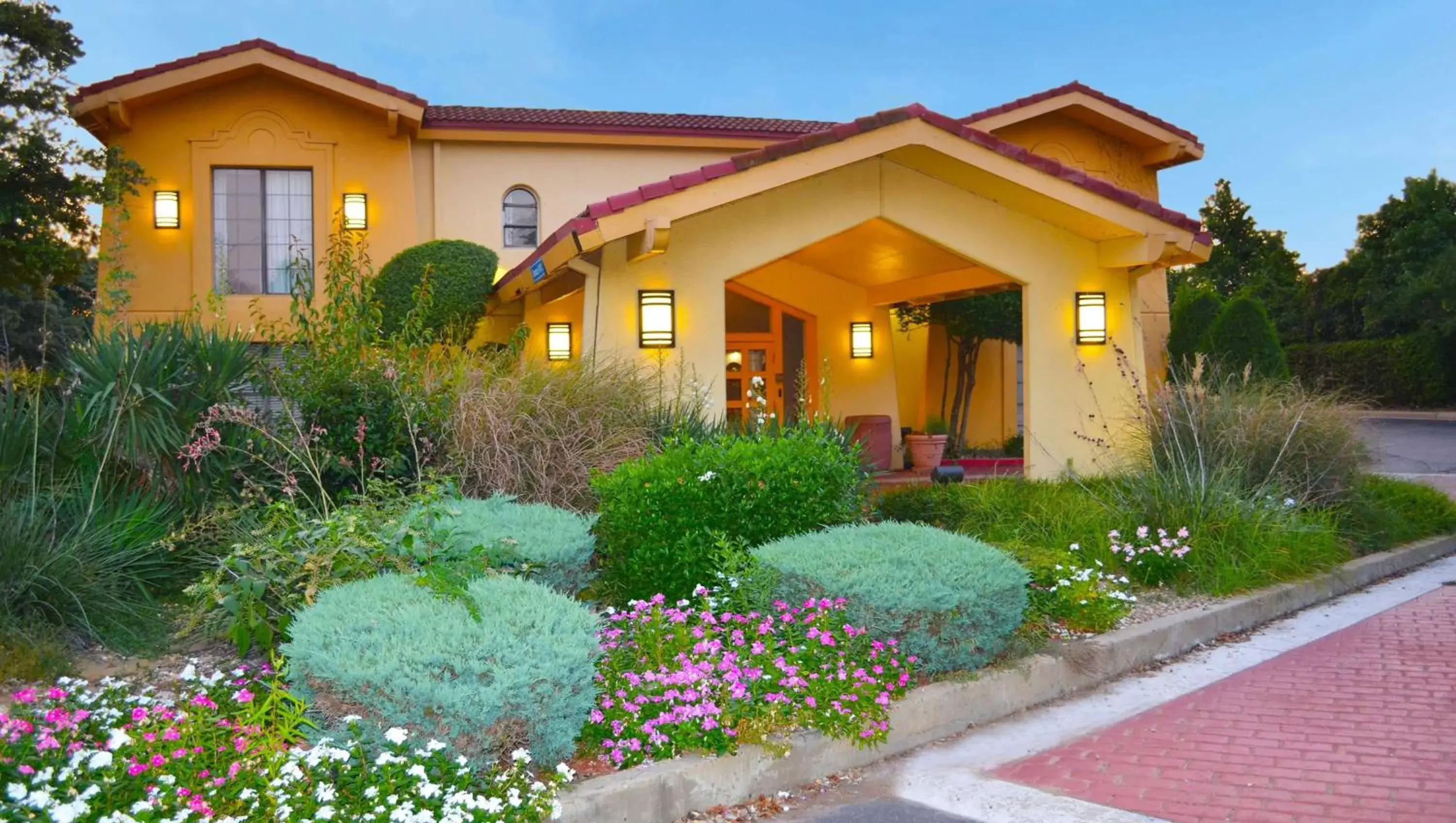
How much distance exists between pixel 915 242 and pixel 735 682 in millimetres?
8062

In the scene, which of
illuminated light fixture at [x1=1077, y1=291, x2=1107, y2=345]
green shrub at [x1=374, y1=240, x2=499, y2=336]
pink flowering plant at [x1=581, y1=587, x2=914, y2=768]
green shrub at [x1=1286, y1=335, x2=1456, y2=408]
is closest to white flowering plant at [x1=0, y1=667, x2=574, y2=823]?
pink flowering plant at [x1=581, y1=587, x2=914, y2=768]

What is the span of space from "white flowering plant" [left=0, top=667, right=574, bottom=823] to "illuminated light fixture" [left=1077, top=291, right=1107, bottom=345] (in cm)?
834

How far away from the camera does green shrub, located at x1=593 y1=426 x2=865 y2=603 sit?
596cm

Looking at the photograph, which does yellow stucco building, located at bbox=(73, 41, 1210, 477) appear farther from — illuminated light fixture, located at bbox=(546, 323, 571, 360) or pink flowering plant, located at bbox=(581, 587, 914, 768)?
pink flowering plant, located at bbox=(581, 587, 914, 768)

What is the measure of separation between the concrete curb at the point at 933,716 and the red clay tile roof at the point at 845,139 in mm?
3830

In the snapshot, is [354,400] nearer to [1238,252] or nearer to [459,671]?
[459,671]

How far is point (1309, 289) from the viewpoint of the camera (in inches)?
1467

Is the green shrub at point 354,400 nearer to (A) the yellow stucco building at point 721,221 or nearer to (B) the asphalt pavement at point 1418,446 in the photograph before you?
(A) the yellow stucco building at point 721,221

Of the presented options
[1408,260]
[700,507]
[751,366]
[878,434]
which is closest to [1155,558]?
[700,507]

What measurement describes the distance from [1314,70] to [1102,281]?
1316 cm

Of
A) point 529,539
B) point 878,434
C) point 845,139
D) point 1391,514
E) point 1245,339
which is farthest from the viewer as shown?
point 1245,339

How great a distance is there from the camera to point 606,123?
16.0 m

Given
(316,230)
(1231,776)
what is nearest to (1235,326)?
(1231,776)

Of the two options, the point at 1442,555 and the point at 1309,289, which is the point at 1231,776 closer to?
the point at 1442,555
